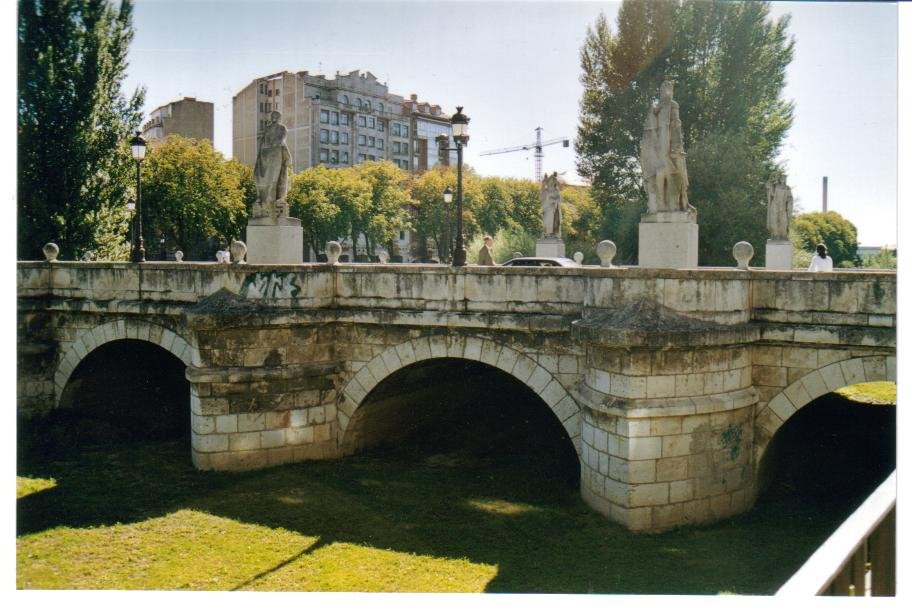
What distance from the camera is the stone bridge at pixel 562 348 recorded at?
896 cm

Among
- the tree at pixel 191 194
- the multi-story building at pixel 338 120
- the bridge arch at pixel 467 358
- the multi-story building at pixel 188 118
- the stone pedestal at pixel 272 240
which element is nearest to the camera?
the bridge arch at pixel 467 358

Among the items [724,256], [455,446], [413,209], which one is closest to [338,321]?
[455,446]

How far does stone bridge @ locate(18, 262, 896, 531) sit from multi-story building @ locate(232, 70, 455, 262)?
103 ft

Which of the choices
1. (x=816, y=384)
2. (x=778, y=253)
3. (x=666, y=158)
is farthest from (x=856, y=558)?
(x=778, y=253)

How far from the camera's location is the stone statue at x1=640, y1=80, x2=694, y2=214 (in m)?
10.1

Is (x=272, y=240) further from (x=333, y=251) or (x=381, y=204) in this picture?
(x=381, y=204)

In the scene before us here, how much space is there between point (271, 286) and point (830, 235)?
25853 mm

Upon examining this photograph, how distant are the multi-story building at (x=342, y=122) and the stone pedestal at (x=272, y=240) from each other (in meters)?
30.5

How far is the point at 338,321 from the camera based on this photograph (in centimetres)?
1207

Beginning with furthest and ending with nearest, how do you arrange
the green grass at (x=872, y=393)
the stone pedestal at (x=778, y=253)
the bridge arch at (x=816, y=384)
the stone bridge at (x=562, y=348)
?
the stone pedestal at (x=778, y=253), the green grass at (x=872, y=393), the stone bridge at (x=562, y=348), the bridge arch at (x=816, y=384)

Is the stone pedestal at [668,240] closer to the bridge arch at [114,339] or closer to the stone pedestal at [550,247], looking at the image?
the bridge arch at [114,339]

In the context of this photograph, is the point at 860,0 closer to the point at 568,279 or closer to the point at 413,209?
the point at 568,279

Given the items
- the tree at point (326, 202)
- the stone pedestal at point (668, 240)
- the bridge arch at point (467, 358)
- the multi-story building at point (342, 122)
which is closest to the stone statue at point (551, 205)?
the bridge arch at point (467, 358)
